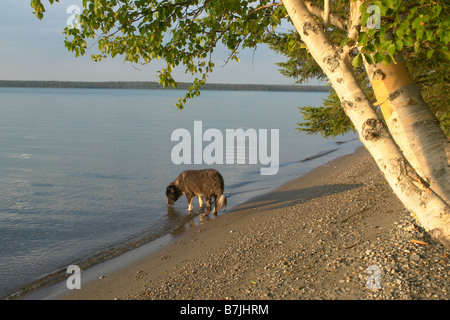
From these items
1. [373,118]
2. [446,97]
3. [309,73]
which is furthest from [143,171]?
[373,118]

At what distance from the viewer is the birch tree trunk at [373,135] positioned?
361 centimetres

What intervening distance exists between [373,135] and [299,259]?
133 inches

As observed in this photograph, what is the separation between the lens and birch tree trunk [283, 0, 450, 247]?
3607mm

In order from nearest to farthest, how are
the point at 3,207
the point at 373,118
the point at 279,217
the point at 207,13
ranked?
the point at 373,118
the point at 207,13
the point at 279,217
the point at 3,207

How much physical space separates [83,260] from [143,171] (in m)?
11.3

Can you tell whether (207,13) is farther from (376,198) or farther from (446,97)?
(376,198)

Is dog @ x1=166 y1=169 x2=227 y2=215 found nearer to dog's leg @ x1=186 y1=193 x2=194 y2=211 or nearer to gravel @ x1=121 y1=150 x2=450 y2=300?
dog's leg @ x1=186 y1=193 x2=194 y2=211

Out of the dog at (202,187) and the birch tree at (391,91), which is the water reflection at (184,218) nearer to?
the dog at (202,187)

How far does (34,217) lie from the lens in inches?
505

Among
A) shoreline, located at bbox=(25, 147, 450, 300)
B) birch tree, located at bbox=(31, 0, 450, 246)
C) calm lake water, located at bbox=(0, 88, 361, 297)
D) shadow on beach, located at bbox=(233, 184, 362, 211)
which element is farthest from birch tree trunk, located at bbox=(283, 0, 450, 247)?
shadow on beach, located at bbox=(233, 184, 362, 211)

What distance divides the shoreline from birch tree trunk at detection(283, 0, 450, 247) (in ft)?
4.86

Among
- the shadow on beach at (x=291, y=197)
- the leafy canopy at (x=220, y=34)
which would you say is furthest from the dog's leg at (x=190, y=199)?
the leafy canopy at (x=220, y=34)

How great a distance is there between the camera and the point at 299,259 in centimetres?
653

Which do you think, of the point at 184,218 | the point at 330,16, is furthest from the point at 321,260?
the point at 184,218
